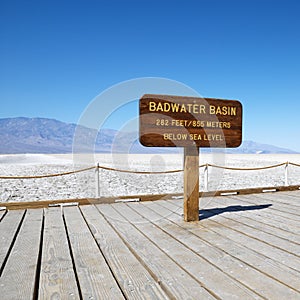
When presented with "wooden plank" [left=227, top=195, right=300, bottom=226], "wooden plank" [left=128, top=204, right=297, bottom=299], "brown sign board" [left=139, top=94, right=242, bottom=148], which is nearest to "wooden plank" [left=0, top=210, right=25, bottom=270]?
"wooden plank" [left=128, top=204, right=297, bottom=299]

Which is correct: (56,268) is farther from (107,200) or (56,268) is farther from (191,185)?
(107,200)

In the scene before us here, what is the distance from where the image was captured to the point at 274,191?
824cm

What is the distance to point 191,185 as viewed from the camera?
16.5ft

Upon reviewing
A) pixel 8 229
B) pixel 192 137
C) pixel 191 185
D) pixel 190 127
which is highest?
pixel 190 127

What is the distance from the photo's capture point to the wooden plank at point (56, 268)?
251cm

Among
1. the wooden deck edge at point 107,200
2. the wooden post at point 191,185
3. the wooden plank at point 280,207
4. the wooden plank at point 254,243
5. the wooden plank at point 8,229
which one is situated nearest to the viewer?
the wooden plank at point 254,243

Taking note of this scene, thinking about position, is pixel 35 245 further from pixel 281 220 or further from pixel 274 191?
pixel 274 191

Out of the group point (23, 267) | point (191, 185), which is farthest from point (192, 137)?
point (23, 267)

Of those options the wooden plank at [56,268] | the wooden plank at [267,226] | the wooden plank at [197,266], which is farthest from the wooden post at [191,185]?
the wooden plank at [56,268]

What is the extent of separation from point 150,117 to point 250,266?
2564mm

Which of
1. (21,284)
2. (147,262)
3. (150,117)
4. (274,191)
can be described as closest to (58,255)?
(21,284)

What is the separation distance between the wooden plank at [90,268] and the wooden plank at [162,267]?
1.33 feet

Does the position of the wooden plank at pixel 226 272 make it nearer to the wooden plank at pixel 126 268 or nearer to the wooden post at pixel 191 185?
the wooden plank at pixel 126 268

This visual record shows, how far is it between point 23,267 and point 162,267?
138 centimetres
